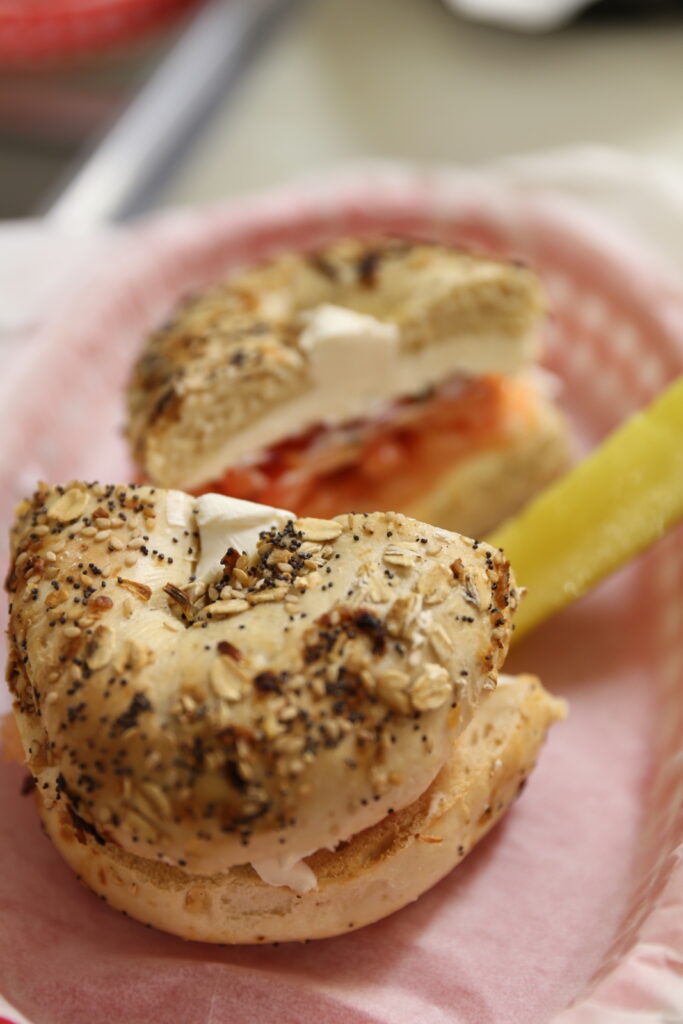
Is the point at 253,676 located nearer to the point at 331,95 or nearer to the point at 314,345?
the point at 314,345

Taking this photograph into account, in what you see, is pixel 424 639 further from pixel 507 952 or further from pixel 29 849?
pixel 29 849

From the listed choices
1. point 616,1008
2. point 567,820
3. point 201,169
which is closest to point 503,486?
point 567,820

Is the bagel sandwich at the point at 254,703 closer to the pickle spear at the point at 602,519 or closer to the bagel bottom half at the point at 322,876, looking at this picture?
the bagel bottom half at the point at 322,876

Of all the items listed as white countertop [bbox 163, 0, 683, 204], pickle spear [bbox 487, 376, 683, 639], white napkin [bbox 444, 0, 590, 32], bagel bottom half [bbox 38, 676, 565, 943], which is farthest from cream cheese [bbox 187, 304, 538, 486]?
white napkin [bbox 444, 0, 590, 32]

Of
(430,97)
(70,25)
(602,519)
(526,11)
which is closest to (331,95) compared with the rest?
(430,97)

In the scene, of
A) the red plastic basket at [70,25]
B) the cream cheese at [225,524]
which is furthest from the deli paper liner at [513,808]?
the red plastic basket at [70,25]

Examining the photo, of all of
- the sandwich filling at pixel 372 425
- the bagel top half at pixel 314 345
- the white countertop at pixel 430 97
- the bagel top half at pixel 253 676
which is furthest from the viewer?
the white countertop at pixel 430 97

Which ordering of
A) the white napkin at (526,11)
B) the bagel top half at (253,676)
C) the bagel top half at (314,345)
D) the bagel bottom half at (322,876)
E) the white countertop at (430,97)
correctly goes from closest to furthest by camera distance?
the bagel top half at (253,676) → the bagel bottom half at (322,876) → the bagel top half at (314,345) → the white countertop at (430,97) → the white napkin at (526,11)
